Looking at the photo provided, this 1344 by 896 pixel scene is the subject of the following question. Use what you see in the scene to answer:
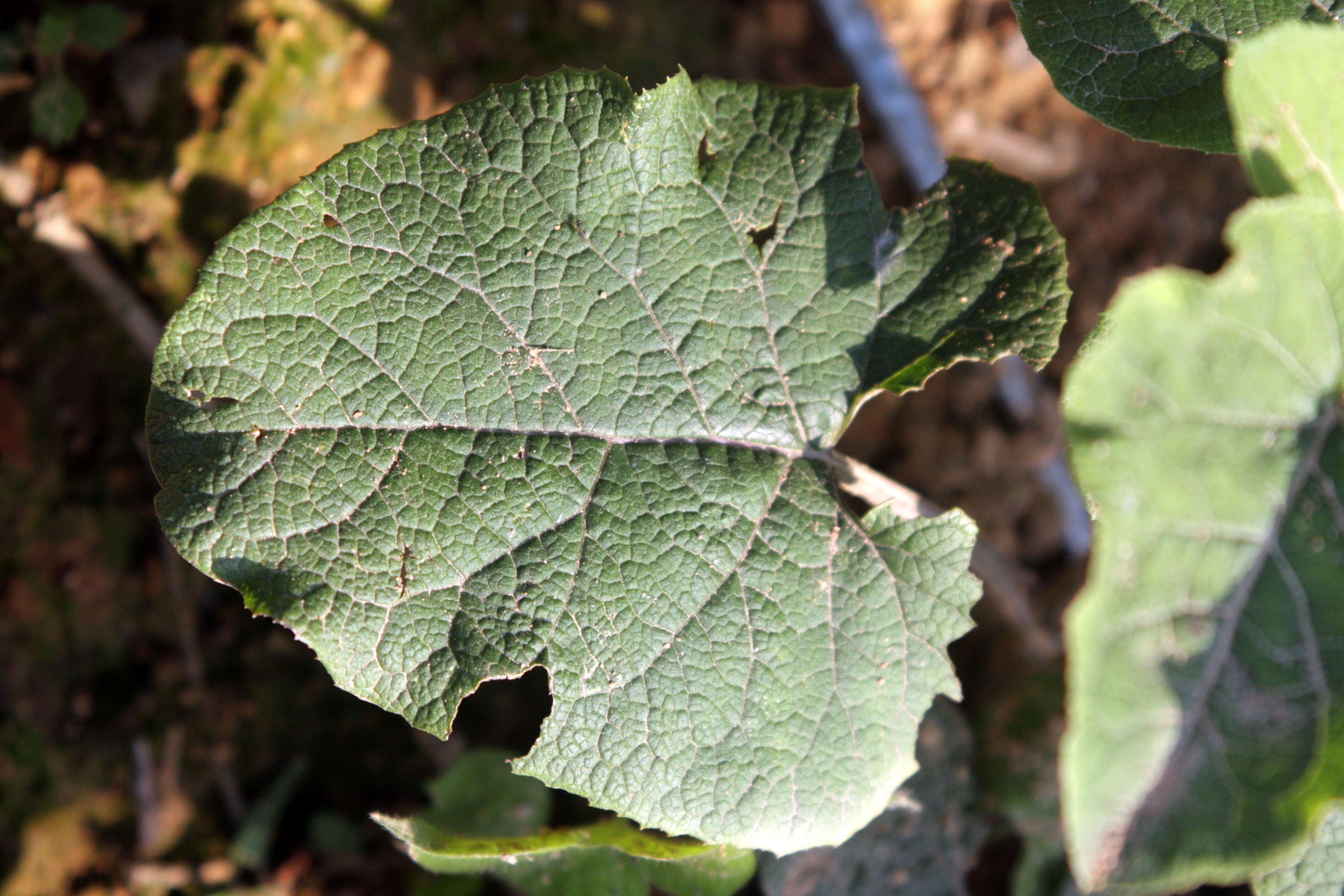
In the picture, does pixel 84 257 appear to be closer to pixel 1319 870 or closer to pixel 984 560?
pixel 984 560

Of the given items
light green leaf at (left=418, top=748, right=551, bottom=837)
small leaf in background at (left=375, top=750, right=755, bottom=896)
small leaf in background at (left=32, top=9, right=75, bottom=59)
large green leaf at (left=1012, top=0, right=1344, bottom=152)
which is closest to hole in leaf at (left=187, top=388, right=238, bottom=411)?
small leaf in background at (left=375, top=750, right=755, bottom=896)

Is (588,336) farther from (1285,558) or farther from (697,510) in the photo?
(1285,558)

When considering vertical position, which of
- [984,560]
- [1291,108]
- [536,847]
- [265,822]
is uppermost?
[1291,108]

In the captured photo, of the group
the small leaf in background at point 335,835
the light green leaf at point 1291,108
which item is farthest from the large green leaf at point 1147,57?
the small leaf in background at point 335,835

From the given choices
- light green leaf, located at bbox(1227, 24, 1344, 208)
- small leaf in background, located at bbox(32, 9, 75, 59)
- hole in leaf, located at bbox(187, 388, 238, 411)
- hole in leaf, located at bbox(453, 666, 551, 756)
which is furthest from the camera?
hole in leaf, located at bbox(453, 666, 551, 756)

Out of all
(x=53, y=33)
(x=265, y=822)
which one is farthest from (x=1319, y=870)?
(x=53, y=33)

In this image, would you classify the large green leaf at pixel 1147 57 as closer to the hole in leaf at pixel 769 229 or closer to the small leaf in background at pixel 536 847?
the hole in leaf at pixel 769 229

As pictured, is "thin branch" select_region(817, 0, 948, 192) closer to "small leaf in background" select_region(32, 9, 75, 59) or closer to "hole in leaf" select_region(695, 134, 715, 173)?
"hole in leaf" select_region(695, 134, 715, 173)

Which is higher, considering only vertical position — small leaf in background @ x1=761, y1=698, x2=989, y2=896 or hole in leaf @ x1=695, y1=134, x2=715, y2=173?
hole in leaf @ x1=695, y1=134, x2=715, y2=173
